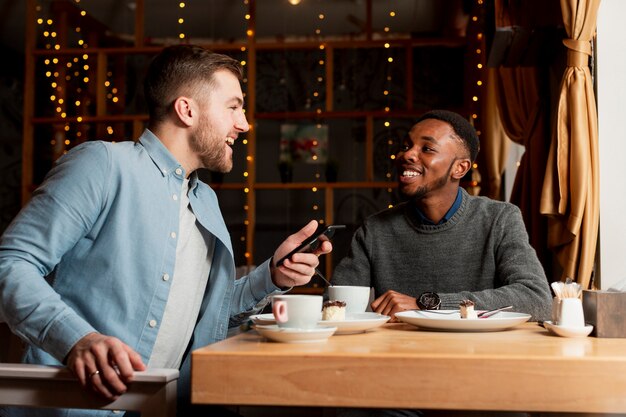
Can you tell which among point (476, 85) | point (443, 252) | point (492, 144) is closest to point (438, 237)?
point (443, 252)

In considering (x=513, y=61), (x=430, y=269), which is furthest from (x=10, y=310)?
(x=513, y=61)

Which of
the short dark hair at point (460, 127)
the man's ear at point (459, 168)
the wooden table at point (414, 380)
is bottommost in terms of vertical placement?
the wooden table at point (414, 380)

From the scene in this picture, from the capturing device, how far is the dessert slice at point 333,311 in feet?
4.34

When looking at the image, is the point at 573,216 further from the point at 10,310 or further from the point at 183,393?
the point at 10,310

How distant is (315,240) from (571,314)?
1.75ft

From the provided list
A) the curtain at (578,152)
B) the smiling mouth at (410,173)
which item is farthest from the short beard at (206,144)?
the curtain at (578,152)

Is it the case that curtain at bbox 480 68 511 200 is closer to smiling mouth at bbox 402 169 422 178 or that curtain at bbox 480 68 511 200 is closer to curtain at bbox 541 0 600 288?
curtain at bbox 541 0 600 288

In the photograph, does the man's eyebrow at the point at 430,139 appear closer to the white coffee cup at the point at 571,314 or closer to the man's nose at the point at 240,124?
the man's nose at the point at 240,124

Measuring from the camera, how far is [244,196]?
553 centimetres

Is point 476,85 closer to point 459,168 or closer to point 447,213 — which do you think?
point 459,168

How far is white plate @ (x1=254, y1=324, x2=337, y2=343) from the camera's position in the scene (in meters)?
1.08

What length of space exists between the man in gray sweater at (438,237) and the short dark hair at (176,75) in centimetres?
74

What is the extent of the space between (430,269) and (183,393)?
87cm

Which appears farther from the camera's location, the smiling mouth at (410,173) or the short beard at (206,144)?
the smiling mouth at (410,173)
